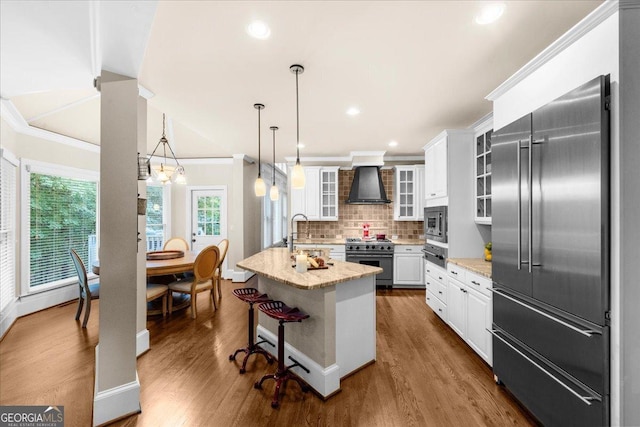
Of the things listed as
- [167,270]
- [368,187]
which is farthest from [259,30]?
[368,187]

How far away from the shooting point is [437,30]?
182 centimetres

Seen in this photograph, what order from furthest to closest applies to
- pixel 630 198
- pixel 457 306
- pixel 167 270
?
1. pixel 167 270
2. pixel 457 306
3. pixel 630 198

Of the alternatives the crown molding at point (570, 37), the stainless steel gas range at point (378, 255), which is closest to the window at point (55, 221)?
the stainless steel gas range at point (378, 255)

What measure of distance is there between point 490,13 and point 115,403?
11.3ft

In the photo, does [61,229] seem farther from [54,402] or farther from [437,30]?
[437,30]

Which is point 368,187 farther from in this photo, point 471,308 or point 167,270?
point 167,270

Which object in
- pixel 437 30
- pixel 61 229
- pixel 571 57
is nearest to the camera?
pixel 571 57

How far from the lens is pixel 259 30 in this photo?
1793 mm

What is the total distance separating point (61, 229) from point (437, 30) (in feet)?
17.9

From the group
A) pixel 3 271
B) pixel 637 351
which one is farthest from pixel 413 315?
pixel 3 271

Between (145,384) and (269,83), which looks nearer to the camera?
(145,384)

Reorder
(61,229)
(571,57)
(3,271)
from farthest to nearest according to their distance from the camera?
1. (61,229)
2. (3,271)
3. (571,57)

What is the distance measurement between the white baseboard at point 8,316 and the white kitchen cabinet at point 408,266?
5.35 metres

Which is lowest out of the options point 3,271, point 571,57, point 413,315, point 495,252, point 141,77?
point 413,315
